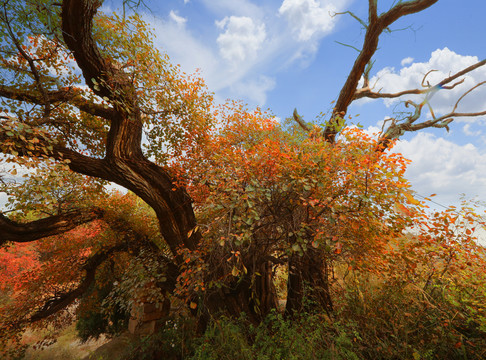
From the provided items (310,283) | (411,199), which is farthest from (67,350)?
(411,199)

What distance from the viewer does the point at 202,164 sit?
20.5ft

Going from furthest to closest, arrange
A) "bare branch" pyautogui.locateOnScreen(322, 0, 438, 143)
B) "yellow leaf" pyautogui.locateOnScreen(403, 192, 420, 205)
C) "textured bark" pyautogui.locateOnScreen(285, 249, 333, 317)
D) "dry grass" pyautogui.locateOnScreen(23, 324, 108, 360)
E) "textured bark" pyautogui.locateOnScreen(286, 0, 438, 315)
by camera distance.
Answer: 1. "dry grass" pyautogui.locateOnScreen(23, 324, 108, 360)
2. "bare branch" pyautogui.locateOnScreen(322, 0, 438, 143)
3. "textured bark" pyautogui.locateOnScreen(286, 0, 438, 315)
4. "textured bark" pyautogui.locateOnScreen(285, 249, 333, 317)
5. "yellow leaf" pyautogui.locateOnScreen(403, 192, 420, 205)

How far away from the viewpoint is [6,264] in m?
13.2

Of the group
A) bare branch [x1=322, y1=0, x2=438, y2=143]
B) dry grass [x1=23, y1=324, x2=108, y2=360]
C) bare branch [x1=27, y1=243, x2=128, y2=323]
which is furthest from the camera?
dry grass [x1=23, y1=324, x2=108, y2=360]

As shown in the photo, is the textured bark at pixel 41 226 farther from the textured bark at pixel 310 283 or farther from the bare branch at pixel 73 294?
the textured bark at pixel 310 283

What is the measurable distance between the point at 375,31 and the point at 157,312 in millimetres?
12506

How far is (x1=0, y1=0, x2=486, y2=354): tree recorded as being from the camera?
11.8 feet

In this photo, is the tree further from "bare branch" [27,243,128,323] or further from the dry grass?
the dry grass

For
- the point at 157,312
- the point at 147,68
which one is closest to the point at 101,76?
the point at 147,68

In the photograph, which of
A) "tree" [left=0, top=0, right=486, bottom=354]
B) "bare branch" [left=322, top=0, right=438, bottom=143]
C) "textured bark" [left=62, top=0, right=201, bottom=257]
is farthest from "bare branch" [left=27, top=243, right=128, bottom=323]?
"bare branch" [left=322, top=0, right=438, bottom=143]

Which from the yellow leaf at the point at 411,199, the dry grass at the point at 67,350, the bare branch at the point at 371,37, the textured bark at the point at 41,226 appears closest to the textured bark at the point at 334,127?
the bare branch at the point at 371,37

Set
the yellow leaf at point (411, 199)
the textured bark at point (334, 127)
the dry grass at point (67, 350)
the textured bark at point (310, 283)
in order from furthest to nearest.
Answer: the dry grass at point (67, 350) → the textured bark at point (334, 127) → the textured bark at point (310, 283) → the yellow leaf at point (411, 199)

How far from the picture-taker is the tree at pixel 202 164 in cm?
360

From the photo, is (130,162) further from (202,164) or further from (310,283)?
(310,283)
